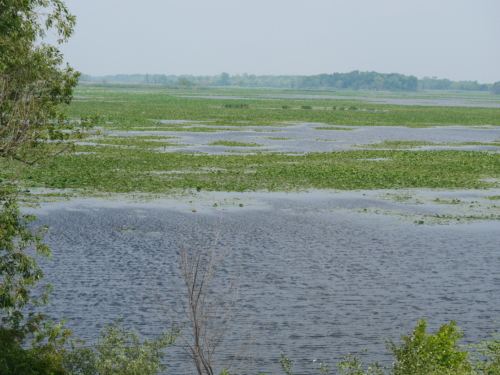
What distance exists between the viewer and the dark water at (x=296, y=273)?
1702 centimetres

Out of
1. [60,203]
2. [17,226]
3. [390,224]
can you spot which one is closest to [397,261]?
[390,224]

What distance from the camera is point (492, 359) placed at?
1459 centimetres

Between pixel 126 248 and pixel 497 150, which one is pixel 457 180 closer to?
pixel 497 150

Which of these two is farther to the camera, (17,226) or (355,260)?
(355,260)

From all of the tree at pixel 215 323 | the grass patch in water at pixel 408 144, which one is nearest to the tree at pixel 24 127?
the tree at pixel 215 323

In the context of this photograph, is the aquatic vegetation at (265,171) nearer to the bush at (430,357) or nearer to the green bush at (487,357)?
the green bush at (487,357)

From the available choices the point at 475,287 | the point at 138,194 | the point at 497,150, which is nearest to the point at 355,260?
the point at 475,287

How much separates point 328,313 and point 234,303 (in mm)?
2707

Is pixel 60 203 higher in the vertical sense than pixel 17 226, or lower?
lower

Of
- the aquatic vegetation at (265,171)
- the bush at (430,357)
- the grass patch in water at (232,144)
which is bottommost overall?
the bush at (430,357)

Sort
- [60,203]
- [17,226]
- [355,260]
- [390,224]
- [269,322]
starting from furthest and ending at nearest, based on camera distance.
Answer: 1. [60,203]
2. [390,224]
3. [355,260]
4. [269,322]
5. [17,226]

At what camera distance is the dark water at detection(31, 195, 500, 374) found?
17.0 meters

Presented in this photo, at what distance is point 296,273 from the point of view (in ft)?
70.5

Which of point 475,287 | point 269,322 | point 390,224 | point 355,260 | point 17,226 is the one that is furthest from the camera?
point 390,224
